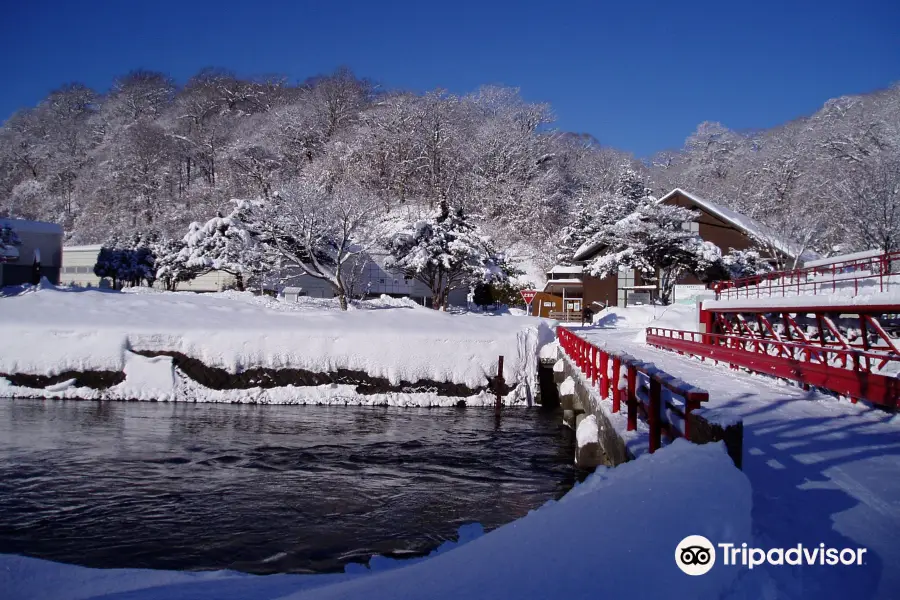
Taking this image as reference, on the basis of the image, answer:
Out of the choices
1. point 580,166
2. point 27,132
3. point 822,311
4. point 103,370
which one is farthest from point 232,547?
point 27,132

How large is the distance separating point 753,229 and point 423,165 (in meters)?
32.3

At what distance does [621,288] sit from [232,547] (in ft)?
140

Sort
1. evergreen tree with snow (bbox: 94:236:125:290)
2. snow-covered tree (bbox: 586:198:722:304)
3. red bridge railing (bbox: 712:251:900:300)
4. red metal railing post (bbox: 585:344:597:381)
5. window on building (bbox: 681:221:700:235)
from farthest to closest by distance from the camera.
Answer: evergreen tree with snow (bbox: 94:236:125:290), window on building (bbox: 681:221:700:235), snow-covered tree (bbox: 586:198:722:304), red bridge railing (bbox: 712:251:900:300), red metal railing post (bbox: 585:344:597:381)

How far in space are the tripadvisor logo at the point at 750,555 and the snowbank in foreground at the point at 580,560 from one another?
0.18 feet

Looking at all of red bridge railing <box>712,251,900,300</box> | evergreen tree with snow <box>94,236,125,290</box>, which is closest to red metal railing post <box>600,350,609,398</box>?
red bridge railing <box>712,251,900,300</box>

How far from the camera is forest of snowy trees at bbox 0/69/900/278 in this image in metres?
49.7

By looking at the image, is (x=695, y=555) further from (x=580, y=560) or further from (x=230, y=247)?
(x=230, y=247)

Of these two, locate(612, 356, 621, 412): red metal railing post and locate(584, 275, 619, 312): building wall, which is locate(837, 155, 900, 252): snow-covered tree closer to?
locate(584, 275, 619, 312): building wall

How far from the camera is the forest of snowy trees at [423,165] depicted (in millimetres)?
49719

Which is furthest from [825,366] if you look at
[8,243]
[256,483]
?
[8,243]

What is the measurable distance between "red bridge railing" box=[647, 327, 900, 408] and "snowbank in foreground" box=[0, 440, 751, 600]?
5927 mm

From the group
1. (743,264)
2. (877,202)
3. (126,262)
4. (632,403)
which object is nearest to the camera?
(632,403)

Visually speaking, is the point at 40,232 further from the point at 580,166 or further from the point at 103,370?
the point at 580,166

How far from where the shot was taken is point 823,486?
18.3 feet
